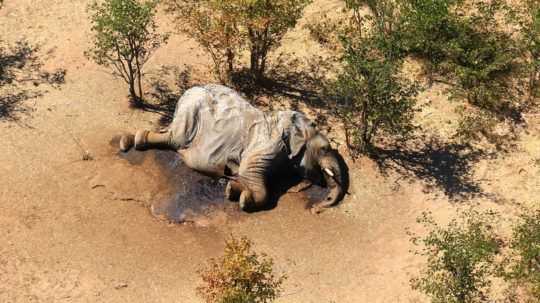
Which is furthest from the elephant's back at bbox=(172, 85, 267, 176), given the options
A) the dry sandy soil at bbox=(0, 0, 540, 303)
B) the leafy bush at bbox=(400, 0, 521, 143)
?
the leafy bush at bbox=(400, 0, 521, 143)

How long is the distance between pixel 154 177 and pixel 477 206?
1527 cm

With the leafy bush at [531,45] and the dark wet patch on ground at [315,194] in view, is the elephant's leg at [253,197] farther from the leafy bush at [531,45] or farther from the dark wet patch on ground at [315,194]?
the leafy bush at [531,45]

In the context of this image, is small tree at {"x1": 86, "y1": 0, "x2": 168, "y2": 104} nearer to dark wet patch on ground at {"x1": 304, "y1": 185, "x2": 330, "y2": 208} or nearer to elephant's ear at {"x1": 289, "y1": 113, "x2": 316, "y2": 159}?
elephant's ear at {"x1": 289, "y1": 113, "x2": 316, "y2": 159}

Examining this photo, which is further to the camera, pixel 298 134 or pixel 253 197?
pixel 298 134

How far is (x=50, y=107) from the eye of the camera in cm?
3797

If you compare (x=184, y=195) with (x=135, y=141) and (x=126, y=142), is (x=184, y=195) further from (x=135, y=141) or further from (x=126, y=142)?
(x=126, y=142)

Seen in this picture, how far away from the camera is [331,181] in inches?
1326

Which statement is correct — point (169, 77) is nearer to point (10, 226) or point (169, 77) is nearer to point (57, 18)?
point (57, 18)

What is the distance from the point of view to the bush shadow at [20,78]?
37781 millimetres

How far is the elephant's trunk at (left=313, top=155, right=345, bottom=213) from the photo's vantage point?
109ft

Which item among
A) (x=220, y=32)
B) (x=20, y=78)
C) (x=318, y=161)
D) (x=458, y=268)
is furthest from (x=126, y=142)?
(x=458, y=268)

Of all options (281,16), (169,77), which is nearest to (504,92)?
(281,16)

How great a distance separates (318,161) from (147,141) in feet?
27.7

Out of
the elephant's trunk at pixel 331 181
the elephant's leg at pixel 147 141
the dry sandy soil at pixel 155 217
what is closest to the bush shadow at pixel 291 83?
the dry sandy soil at pixel 155 217
